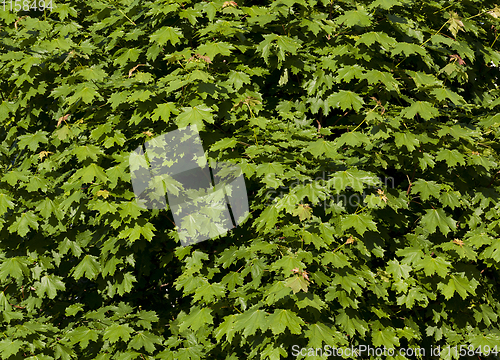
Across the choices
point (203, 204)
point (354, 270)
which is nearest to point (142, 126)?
point (203, 204)

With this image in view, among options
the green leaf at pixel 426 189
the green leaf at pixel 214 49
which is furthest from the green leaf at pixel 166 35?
the green leaf at pixel 426 189

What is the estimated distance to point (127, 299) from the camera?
4746 mm

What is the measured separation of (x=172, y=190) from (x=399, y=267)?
2.53m

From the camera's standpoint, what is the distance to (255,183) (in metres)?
4.37

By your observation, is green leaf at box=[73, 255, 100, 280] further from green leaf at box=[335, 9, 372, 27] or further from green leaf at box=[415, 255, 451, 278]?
A: green leaf at box=[335, 9, 372, 27]

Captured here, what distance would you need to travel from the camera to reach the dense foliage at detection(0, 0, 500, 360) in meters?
3.72

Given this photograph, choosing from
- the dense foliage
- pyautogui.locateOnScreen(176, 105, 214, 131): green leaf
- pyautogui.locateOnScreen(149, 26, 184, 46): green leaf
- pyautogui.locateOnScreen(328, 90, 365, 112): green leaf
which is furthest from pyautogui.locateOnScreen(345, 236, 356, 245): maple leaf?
pyautogui.locateOnScreen(149, 26, 184, 46): green leaf

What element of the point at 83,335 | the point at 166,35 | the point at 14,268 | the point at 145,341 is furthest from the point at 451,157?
the point at 14,268

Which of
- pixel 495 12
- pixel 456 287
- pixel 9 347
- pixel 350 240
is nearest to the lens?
pixel 350 240

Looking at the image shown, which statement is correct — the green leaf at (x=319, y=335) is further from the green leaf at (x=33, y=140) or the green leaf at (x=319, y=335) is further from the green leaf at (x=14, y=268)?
the green leaf at (x=33, y=140)

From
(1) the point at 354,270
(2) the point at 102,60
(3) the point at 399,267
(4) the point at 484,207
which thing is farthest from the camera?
(2) the point at 102,60

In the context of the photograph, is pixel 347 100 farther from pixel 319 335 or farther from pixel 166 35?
pixel 319 335

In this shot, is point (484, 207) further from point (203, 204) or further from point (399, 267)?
point (203, 204)

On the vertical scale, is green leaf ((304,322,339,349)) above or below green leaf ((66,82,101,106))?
below
